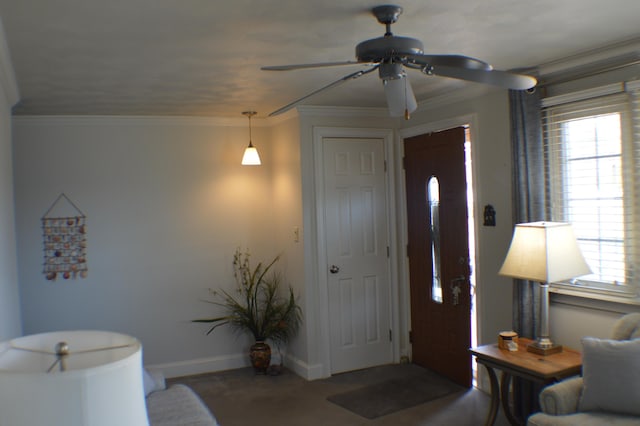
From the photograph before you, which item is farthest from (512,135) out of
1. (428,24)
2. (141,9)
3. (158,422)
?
(158,422)

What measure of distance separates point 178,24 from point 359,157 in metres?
2.73

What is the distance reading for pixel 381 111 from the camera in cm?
501

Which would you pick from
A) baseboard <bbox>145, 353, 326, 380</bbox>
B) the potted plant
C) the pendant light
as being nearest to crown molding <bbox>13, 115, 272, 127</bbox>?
the pendant light

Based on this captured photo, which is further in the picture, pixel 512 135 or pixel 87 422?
pixel 512 135

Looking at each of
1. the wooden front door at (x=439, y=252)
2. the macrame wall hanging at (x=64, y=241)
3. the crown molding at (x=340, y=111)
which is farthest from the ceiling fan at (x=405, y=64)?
the macrame wall hanging at (x=64, y=241)

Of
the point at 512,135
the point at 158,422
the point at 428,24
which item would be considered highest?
the point at 428,24

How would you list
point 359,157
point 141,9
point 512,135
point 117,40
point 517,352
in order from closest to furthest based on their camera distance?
point 141,9 → point 117,40 → point 517,352 → point 512,135 → point 359,157

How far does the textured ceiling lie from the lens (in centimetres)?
233

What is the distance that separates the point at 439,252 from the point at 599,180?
161 cm

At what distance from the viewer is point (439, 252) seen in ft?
15.3

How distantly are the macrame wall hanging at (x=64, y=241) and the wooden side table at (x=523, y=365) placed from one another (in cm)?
342

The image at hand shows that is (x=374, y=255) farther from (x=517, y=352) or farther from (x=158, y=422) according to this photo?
(x=158, y=422)

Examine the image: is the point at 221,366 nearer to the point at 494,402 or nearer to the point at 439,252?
the point at 439,252

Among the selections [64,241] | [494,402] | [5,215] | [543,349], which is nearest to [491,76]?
[543,349]
